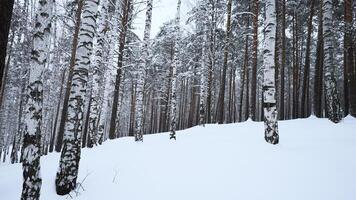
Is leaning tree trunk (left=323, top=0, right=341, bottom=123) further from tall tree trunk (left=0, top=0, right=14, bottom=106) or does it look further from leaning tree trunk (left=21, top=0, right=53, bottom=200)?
tall tree trunk (left=0, top=0, right=14, bottom=106)

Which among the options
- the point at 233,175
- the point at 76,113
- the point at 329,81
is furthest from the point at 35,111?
the point at 329,81

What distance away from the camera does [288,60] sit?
22.1 metres

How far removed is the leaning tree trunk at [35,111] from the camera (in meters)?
3.86

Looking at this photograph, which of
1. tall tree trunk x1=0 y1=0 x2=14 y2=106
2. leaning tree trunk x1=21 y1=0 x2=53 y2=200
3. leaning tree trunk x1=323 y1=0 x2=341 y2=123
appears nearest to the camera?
tall tree trunk x1=0 y1=0 x2=14 y2=106

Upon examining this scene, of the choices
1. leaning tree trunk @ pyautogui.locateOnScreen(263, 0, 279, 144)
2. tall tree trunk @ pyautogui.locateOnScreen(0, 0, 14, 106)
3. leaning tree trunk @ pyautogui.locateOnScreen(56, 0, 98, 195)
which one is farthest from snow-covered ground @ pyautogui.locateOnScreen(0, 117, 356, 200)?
tall tree trunk @ pyautogui.locateOnScreen(0, 0, 14, 106)

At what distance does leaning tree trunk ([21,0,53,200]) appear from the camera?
12.7ft

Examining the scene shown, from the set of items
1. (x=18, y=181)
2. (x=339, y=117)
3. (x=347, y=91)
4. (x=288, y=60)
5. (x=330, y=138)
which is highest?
(x=288, y=60)

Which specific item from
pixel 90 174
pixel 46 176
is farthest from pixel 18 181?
pixel 90 174

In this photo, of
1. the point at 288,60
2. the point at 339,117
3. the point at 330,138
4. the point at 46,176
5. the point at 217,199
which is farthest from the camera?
the point at 288,60

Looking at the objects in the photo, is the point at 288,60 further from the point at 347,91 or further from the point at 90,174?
the point at 90,174

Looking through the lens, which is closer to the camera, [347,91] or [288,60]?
Answer: [347,91]

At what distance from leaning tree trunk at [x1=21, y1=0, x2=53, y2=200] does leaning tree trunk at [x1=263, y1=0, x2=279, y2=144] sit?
5383 millimetres

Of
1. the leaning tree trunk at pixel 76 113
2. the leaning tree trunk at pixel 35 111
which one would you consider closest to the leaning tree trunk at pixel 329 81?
the leaning tree trunk at pixel 76 113

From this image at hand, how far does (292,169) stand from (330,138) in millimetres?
2750
